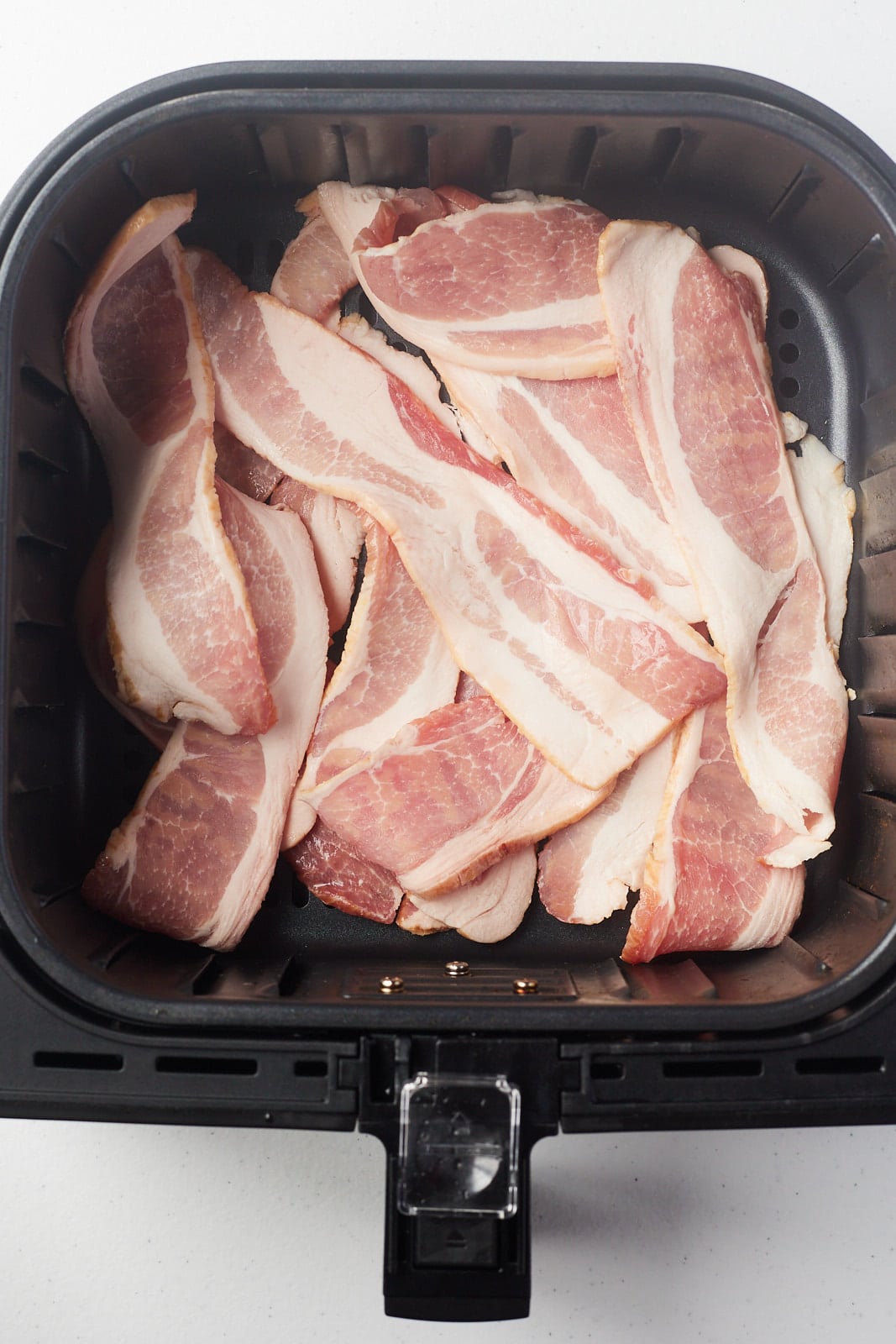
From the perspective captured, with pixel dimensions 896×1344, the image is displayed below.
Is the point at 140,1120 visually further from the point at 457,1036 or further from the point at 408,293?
the point at 408,293

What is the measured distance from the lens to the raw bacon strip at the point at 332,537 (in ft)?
3.01

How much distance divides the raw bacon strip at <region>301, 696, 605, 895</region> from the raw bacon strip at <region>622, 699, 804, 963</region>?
0.09 m

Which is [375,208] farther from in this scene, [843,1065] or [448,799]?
[843,1065]

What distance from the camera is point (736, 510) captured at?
86cm

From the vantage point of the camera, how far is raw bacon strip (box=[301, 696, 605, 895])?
860 mm

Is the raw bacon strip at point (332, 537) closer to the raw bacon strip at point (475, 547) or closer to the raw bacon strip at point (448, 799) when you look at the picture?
the raw bacon strip at point (475, 547)

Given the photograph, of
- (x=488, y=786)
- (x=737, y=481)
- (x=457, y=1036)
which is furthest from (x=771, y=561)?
(x=457, y=1036)

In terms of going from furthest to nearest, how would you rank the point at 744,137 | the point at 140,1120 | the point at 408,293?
the point at 408,293, the point at 744,137, the point at 140,1120

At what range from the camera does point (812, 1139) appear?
889mm

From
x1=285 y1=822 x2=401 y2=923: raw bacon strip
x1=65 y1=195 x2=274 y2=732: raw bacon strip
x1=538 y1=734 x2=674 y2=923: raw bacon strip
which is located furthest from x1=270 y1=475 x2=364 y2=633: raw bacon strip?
x1=538 y1=734 x2=674 y2=923: raw bacon strip

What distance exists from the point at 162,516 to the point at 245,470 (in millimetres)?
123

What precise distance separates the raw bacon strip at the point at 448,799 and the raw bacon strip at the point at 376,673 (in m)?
0.03

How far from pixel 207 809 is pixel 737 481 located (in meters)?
0.58

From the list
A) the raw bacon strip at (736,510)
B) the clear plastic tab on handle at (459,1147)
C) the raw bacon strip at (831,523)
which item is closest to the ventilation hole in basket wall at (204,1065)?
the clear plastic tab on handle at (459,1147)
